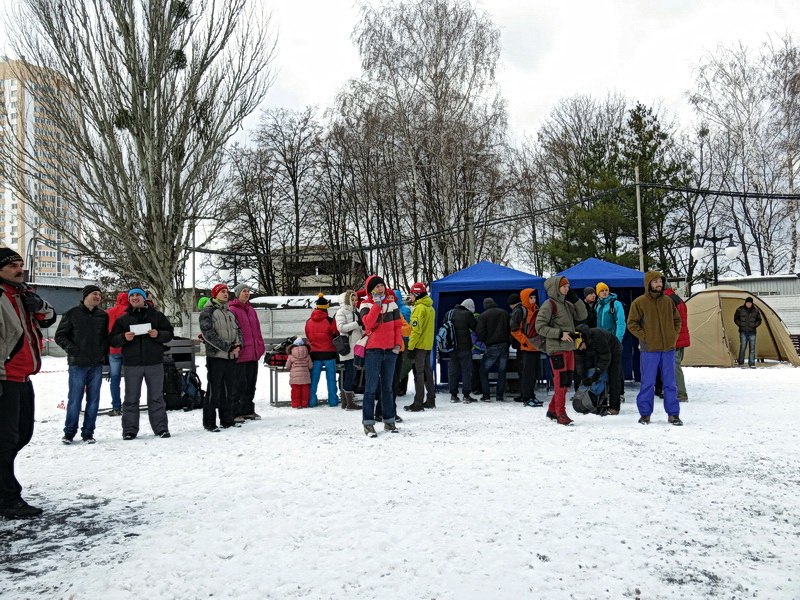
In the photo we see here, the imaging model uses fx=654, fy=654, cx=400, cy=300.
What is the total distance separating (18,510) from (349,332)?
545cm

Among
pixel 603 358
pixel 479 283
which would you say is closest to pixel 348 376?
pixel 479 283

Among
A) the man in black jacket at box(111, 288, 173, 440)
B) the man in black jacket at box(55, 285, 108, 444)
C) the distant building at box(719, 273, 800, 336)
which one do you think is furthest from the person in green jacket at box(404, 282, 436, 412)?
the distant building at box(719, 273, 800, 336)

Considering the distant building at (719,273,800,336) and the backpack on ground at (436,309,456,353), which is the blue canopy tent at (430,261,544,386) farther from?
the distant building at (719,273,800,336)

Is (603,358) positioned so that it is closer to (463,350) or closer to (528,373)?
(528,373)

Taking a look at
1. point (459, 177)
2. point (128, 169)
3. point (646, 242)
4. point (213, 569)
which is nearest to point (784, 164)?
point (646, 242)

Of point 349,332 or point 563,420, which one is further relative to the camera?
point 349,332

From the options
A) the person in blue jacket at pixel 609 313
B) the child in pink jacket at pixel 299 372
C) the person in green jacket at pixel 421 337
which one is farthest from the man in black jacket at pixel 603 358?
the child in pink jacket at pixel 299 372

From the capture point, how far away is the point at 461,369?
415 inches

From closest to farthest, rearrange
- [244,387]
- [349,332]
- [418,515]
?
[418,515] < [244,387] < [349,332]

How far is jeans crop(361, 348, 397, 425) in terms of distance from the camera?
7.21 m

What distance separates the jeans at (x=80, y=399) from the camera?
7133 millimetres

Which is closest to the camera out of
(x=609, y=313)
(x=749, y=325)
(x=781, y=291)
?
(x=609, y=313)

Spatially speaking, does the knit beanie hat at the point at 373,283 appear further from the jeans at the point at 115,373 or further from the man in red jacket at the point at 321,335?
the jeans at the point at 115,373

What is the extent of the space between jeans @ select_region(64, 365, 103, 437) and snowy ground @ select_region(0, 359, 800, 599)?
237 mm
